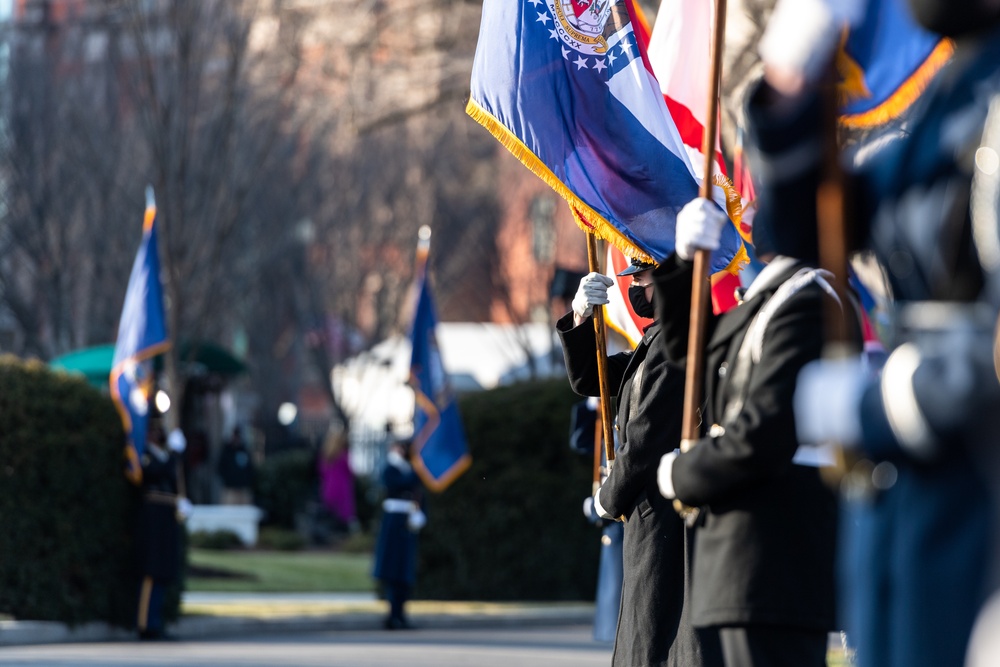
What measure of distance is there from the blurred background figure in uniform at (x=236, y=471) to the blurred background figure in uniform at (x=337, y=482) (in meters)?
1.44

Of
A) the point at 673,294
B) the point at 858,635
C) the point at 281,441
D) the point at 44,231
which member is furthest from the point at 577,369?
the point at 281,441

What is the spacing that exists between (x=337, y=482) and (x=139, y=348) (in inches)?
605

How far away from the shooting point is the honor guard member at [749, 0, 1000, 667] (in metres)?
2.87

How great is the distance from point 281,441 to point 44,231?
12307mm

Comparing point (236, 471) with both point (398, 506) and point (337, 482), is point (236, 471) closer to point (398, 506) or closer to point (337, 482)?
point (337, 482)

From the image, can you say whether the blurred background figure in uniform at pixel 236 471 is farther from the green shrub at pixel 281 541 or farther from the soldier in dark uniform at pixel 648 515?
the soldier in dark uniform at pixel 648 515

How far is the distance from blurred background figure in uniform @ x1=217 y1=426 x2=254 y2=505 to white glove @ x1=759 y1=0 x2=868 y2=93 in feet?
86.3

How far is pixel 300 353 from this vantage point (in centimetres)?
3662

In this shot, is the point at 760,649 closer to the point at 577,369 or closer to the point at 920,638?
the point at 920,638

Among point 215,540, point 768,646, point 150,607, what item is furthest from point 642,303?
point 215,540

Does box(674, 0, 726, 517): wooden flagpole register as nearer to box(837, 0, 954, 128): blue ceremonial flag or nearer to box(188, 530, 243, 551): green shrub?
box(837, 0, 954, 128): blue ceremonial flag

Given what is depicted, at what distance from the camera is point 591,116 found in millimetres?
6781

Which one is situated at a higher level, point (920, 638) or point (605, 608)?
point (920, 638)

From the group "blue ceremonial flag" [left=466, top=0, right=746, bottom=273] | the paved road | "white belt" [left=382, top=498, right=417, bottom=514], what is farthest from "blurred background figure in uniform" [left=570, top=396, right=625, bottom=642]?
"white belt" [left=382, top=498, right=417, bottom=514]
